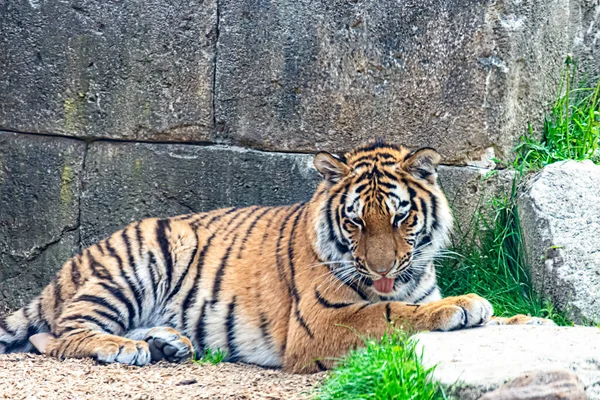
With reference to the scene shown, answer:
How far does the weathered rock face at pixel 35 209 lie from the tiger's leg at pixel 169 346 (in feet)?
4.41

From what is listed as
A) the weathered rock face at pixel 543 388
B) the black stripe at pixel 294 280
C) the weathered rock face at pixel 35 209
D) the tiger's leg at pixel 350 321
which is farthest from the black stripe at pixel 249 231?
the weathered rock face at pixel 543 388

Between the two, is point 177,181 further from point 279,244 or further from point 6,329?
point 6,329

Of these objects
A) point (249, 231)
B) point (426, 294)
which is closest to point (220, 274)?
point (249, 231)

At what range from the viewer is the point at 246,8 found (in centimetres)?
543

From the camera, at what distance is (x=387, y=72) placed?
5254mm

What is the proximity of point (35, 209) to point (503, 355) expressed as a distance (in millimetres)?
3665

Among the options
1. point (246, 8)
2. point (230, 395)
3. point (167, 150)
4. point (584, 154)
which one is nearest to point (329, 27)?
point (246, 8)

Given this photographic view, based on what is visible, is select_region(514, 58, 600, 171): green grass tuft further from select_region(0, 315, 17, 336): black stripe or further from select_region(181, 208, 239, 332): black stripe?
select_region(0, 315, 17, 336): black stripe

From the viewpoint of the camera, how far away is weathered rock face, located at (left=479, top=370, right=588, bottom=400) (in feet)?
9.62

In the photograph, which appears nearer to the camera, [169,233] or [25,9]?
[169,233]

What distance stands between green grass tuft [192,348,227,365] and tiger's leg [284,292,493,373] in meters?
0.47

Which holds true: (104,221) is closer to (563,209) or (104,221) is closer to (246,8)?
(246,8)

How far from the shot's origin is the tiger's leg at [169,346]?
468cm

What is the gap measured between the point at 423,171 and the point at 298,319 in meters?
1.02
